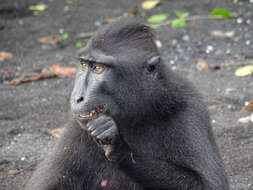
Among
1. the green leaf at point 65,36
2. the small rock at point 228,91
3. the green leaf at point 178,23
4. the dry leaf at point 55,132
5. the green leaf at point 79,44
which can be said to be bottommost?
the green leaf at point 65,36

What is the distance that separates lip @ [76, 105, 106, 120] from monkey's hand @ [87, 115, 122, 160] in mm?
36

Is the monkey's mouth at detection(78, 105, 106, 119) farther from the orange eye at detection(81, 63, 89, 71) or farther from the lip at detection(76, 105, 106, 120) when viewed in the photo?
the orange eye at detection(81, 63, 89, 71)

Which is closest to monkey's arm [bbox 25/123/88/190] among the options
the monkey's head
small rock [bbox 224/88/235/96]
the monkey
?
the monkey

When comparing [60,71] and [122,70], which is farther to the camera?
[60,71]

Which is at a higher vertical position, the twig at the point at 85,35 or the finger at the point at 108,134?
the finger at the point at 108,134

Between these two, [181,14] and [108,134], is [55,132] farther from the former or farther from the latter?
[181,14]

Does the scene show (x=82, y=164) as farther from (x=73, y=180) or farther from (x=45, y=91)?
(x=45, y=91)

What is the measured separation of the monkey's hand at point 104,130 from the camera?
4.23m

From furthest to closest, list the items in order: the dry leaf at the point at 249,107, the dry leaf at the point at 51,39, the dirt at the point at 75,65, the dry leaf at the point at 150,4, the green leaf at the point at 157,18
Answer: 1. the dry leaf at the point at 150,4
2. the green leaf at the point at 157,18
3. the dry leaf at the point at 51,39
4. the dry leaf at the point at 249,107
5. the dirt at the point at 75,65

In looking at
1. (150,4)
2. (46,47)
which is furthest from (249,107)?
(150,4)

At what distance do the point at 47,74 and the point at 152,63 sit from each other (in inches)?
151

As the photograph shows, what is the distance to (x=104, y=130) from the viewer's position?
423 centimetres

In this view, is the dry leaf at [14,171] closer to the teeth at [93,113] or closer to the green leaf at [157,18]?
the teeth at [93,113]

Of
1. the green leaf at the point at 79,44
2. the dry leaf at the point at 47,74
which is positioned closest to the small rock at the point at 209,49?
the green leaf at the point at 79,44
